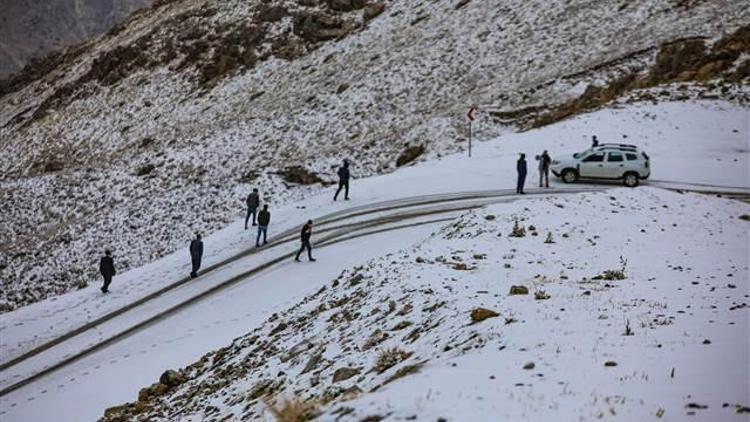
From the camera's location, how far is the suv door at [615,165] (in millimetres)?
24625

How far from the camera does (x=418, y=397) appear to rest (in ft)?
19.7

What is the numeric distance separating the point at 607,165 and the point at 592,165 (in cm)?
57

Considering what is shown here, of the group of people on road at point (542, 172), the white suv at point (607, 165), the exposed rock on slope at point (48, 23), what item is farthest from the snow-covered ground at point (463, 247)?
the exposed rock on slope at point (48, 23)

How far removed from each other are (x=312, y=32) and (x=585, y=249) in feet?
127

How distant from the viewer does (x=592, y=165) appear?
25047 mm

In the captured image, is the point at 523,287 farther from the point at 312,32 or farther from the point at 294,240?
the point at 312,32

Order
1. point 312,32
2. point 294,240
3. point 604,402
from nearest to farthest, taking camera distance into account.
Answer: point 604,402 → point 294,240 → point 312,32

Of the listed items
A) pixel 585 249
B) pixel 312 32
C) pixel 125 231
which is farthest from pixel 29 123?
pixel 585 249

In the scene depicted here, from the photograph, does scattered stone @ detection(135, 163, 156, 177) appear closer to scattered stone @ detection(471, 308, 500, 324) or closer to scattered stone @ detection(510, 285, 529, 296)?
scattered stone @ detection(510, 285, 529, 296)

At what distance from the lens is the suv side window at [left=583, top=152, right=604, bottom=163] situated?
24.9 meters

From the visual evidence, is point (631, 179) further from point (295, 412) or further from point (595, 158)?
point (295, 412)

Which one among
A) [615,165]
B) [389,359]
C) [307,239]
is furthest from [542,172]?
[389,359]

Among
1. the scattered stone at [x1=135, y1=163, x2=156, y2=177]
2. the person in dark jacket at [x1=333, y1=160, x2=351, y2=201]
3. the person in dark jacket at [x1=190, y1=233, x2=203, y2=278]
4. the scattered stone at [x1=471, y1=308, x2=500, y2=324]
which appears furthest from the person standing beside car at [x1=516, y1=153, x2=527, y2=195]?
the scattered stone at [x1=135, y1=163, x2=156, y2=177]

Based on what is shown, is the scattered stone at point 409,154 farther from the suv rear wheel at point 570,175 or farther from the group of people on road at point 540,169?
the suv rear wheel at point 570,175
